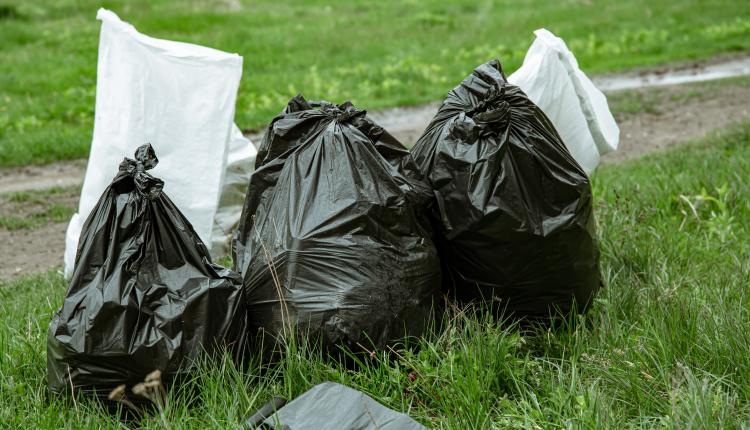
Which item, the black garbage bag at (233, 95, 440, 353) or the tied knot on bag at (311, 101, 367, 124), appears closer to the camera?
the black garbage bag at (233, 95, 440, 353)

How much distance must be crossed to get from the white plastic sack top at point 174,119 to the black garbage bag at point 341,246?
57cm

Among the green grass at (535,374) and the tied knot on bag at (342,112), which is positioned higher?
the tied knot on bag at (342,112)

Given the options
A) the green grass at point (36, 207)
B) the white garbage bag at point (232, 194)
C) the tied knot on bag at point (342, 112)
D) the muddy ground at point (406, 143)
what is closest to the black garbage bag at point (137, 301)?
the tied knot on bag at point (342, 112)

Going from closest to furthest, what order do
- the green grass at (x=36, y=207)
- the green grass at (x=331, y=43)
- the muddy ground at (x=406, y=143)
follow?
the muddy ground at (x=406, y=143), the green grass at (x=36, y=207), the green grass at (x=331, y=43)

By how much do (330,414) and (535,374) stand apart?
0.73 metres

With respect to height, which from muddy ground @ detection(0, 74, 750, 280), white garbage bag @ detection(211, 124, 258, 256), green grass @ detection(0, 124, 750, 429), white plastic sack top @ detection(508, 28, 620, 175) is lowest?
muddy ground @ detection(0, 74, 750, 280)

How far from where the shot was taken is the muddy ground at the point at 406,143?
17.5 ft

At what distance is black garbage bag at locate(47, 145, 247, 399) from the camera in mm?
2705

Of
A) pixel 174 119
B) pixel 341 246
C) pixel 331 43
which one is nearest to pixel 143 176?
pixel 341 246

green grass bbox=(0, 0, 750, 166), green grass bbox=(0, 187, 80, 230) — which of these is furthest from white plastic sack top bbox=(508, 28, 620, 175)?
green grass bbox=(0, 0, 750, 166)

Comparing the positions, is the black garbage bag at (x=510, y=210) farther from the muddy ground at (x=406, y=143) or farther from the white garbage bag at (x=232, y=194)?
the muddy ground at (x=406, y=143)

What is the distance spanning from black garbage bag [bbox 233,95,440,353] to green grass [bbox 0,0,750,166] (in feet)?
15.5

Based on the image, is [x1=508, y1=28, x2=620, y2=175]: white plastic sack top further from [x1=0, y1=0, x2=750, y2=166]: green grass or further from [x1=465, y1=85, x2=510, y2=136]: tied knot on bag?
[x1=0, y1=0, x2=750, y2=166]: green grass

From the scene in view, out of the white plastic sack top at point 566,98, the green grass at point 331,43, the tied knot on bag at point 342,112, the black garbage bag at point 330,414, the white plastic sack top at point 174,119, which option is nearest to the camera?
the black garbage bag at point 330,414
